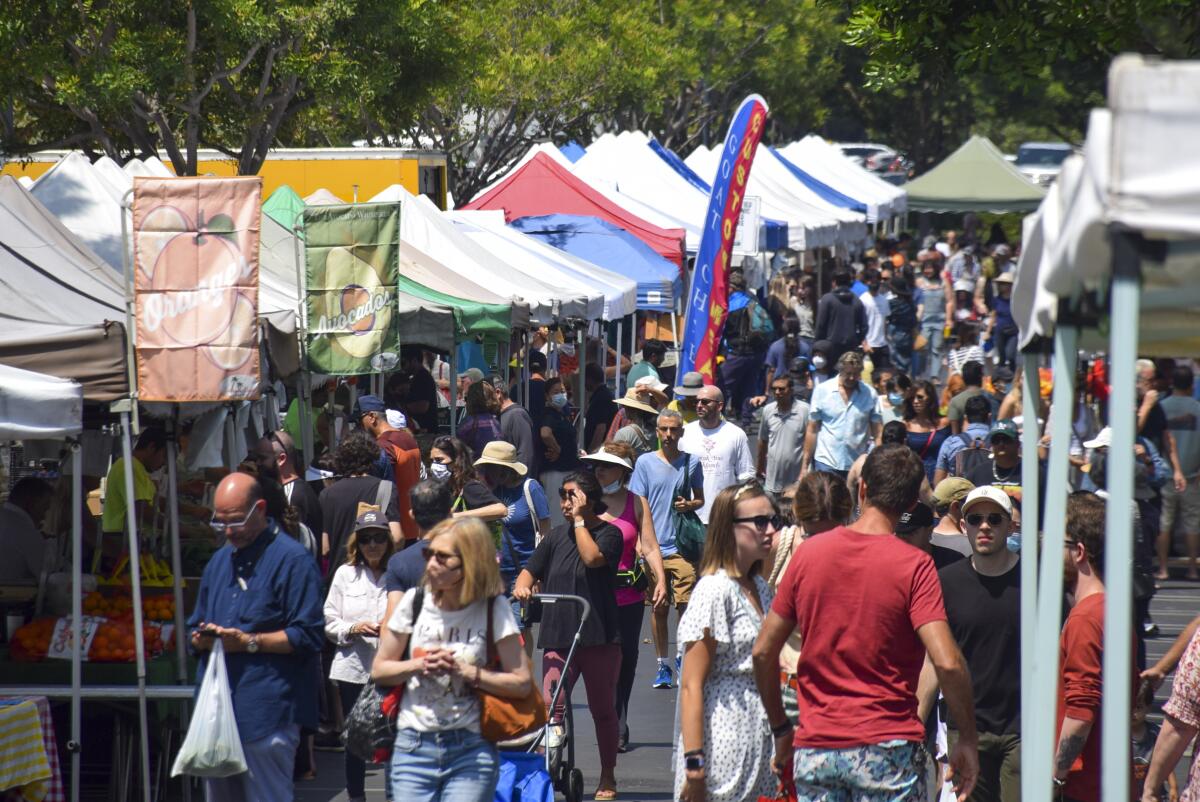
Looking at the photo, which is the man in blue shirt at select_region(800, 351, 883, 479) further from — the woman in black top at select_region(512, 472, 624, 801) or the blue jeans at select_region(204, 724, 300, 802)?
the blue jeans at select_region(204, 724, 300, 802)

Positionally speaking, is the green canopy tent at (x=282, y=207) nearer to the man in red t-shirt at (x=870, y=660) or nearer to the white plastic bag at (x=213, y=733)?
the white plastic bag at (x=213, y=733)

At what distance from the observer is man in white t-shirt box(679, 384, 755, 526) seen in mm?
11688

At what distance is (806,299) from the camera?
30328 mm

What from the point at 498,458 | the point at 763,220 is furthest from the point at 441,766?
Answer: the point at 763,220

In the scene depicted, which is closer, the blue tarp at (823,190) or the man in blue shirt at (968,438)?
the man in blue shirt at (968,438)

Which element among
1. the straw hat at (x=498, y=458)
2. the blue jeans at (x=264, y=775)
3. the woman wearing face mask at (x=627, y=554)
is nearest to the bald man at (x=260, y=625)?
the blue jeans at (x=264, y=775)

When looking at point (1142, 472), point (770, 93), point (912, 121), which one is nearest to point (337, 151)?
point (1142, 472)

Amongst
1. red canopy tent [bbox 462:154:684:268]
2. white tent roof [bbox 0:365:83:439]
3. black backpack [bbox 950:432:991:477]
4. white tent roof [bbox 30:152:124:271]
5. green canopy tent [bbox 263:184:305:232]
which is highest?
red canopy tent [bbox 462:154:684:268]

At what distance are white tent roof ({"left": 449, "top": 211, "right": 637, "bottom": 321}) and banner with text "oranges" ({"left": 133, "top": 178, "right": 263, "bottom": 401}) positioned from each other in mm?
9446

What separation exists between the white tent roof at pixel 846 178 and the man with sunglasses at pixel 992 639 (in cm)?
3203

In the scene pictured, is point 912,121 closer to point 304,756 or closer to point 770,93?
point 770,93

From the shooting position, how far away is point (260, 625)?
21.7 feet

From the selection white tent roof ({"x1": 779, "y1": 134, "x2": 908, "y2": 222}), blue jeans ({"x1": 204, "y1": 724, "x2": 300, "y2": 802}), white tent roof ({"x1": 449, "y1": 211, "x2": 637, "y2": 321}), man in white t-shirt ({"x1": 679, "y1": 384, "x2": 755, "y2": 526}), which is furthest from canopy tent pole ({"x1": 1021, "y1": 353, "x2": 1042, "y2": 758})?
white tent roof ({"x1": 779, "y1": 134, "x2": 908, "y2": 222})

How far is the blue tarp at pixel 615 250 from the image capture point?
20.5 metres
